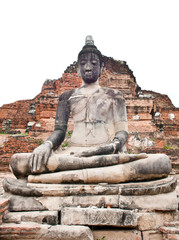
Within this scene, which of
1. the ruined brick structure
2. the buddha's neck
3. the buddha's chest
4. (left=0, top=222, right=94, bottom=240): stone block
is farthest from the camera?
the ruined brick structure

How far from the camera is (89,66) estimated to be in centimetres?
386

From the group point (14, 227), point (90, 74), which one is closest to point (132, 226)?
point (14, 227)

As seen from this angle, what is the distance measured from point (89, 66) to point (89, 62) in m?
0.08

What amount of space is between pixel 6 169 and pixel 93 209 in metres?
6.16

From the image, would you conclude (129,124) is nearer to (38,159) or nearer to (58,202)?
(38,159)

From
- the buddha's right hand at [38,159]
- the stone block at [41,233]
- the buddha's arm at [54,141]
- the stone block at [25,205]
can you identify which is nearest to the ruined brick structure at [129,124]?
the buddha's arm at [54,141]

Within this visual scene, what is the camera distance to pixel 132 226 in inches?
Answer: 89.7

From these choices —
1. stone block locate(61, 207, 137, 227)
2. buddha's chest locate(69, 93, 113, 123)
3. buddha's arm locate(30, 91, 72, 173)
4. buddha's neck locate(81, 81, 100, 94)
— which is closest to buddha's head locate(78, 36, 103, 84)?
buddha's neck locate(81, 81, 100, 94)

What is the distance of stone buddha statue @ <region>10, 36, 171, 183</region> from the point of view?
2693 millimetres

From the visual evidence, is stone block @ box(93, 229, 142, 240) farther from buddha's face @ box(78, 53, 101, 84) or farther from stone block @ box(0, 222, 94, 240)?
buddha's face @ box(78, 53, 101, 84)

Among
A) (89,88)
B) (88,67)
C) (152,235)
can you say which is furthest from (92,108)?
(152,235)

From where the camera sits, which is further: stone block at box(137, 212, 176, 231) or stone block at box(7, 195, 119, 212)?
stone block at box(7, 195, 119, 212)

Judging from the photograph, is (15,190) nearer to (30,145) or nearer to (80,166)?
(80,166)

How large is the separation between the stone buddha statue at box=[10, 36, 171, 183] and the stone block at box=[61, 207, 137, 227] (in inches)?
17.4
